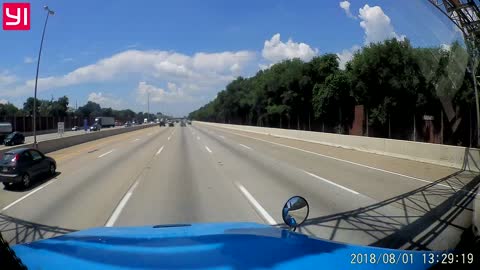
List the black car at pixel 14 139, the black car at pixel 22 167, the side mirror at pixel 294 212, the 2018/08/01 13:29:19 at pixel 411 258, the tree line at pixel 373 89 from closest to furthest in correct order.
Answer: the 2018/08/01 13:29:19 at pixel 411 258
the side mirror at pixel 294 212
the tree line at pixel 373 89
the black car at pixel 22 167
the black car at pixel 14 139

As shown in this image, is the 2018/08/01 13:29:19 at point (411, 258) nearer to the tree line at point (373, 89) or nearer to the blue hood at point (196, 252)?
the blue hood at point (196, 252)

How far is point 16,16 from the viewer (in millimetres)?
4980

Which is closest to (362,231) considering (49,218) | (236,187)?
(49,218)

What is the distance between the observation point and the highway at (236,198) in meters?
7.04

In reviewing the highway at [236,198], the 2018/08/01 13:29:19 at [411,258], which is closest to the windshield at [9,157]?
the highway at [236,198]

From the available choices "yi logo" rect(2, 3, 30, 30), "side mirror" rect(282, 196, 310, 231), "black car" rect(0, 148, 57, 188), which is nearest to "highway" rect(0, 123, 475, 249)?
"black car" rect(0, 148, 57, 188)

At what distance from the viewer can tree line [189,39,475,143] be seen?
23.7 ft

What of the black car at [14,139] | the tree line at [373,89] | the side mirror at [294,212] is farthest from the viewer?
the black car at [14,139]

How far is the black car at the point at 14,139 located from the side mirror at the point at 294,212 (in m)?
46.1

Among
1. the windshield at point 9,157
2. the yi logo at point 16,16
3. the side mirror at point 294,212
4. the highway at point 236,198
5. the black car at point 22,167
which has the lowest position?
the highway at point 236,198

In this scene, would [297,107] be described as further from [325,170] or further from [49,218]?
[49,218]

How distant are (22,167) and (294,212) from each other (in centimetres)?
1189

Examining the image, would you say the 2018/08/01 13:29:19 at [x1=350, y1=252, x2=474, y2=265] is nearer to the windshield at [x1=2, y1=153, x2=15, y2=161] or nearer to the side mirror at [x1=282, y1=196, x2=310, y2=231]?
the side mirror at [x1=282, y1=196, x2=310, y2=231]

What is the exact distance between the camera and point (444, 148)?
1883 cm
